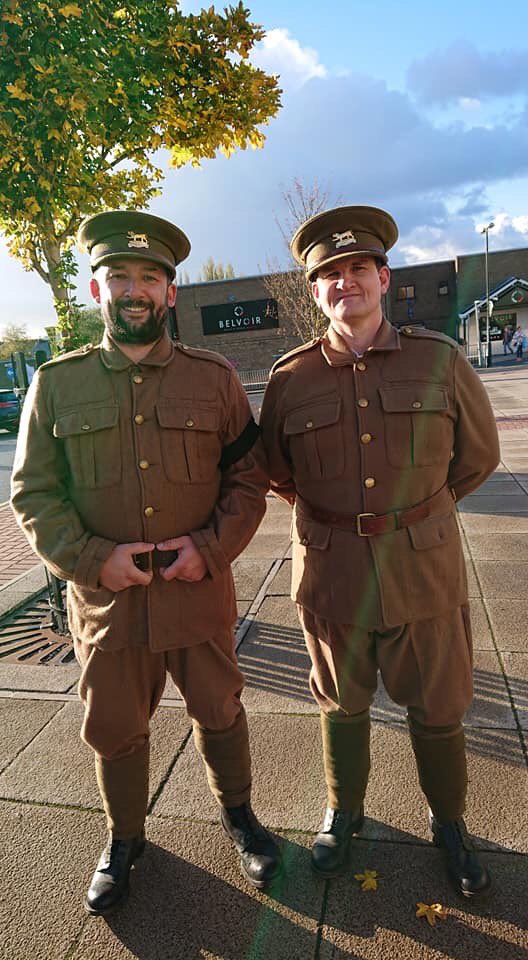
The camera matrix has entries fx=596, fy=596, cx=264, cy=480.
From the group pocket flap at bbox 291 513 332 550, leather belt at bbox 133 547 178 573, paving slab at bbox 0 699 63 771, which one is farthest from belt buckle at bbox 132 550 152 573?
paving slab at bbox 0 699 63 771

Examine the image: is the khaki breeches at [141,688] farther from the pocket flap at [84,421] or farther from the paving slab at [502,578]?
the paving slab at [502,578]

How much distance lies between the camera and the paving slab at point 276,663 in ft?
10.2

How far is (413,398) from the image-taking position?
6.61 feet

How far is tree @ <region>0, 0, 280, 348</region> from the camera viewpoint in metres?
3.24

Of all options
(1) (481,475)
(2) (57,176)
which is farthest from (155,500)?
(2) (57,176)

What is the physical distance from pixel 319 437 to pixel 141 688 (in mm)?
1084

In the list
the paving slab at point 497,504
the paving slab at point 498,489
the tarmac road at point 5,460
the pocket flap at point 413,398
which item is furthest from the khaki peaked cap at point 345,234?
the tarmac road at point 5,460

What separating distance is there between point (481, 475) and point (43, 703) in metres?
2.59

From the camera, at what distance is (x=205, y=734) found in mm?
2189

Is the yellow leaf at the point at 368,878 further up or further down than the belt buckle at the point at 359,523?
further down

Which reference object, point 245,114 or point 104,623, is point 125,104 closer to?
point 245,114

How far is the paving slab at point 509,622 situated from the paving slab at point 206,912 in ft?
6.07

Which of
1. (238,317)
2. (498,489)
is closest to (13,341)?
(238,317)

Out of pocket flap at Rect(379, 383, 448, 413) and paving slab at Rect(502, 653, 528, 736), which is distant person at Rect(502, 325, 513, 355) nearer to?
paving slab at Rect(502, 653, 528, 736)
